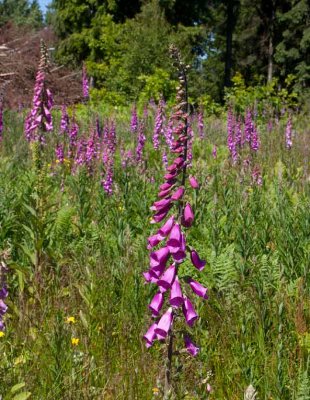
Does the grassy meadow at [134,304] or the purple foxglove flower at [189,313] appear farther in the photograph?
the grassy meadow at [134,304]

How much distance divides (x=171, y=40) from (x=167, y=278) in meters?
19.6

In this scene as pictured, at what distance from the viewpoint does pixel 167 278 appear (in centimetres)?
177

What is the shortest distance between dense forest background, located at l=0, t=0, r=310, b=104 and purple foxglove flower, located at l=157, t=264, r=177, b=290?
1510 centimetres

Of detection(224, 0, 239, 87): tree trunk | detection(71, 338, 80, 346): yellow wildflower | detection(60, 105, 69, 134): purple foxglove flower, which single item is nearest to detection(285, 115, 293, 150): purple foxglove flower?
detection(60, 105, 69, 134): purple foxglove flower

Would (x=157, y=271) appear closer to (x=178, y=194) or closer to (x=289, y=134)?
(x=178, y=194)

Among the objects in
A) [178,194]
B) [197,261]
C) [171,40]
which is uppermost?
[171,40]

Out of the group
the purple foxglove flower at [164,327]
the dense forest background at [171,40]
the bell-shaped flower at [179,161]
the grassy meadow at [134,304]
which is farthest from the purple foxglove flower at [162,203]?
the dense forest background at [171,40]

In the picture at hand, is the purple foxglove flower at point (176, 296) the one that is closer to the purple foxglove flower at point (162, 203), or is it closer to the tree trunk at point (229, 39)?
the purple foxglove flower at point (162, 203)

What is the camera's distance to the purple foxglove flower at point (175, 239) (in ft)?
5.75

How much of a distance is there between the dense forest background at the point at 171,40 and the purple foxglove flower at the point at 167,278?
49.5ft

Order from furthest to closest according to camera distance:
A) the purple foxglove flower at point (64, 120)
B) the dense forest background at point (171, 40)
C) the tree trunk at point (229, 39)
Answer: the tree trunk at point (229, 39), the dense forest background at point (171, 40), the purple foxglove flower at point (64, 120)

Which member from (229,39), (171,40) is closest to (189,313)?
(171,40)

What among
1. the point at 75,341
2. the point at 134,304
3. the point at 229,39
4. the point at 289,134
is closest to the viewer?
the point at 75,341

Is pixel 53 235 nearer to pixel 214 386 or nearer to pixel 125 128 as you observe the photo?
pixel 214 386
